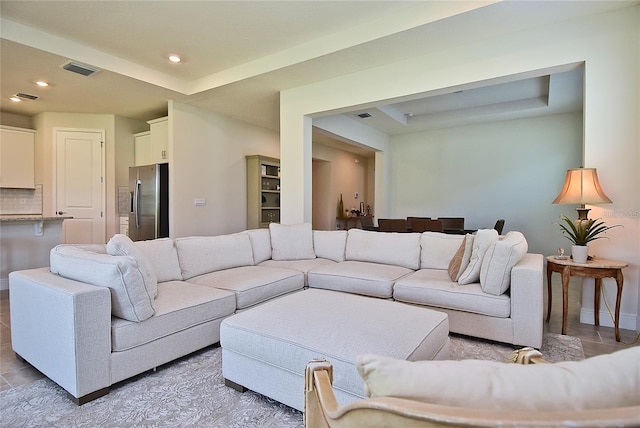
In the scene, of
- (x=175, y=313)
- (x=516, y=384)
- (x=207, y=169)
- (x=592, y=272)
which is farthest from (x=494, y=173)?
(x=516, y=384)

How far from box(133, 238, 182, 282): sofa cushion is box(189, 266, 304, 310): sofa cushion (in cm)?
17

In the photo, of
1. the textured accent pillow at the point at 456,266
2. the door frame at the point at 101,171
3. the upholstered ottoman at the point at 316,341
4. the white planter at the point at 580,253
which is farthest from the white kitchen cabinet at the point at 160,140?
the white planter at the point at 580,253

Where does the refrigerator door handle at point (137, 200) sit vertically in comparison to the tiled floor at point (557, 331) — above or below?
above

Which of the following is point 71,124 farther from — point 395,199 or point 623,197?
point 623,197

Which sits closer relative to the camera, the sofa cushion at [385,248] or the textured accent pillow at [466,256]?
the textured accent pillow at [466,256]

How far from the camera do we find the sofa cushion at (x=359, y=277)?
3078 millimetres

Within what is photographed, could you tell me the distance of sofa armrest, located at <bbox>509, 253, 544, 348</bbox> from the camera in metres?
2.45

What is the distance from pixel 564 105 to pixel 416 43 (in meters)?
3.65

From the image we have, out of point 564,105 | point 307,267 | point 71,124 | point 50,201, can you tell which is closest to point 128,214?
point 50,201

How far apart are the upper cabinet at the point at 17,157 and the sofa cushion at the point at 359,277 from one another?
18.1ft

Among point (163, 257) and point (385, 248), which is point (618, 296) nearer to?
point (385, 248)

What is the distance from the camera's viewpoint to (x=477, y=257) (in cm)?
279

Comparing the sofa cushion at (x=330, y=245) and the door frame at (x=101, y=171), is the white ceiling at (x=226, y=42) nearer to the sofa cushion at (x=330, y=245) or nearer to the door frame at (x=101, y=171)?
the door frame at (x=101, y=171)

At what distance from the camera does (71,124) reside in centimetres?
588
